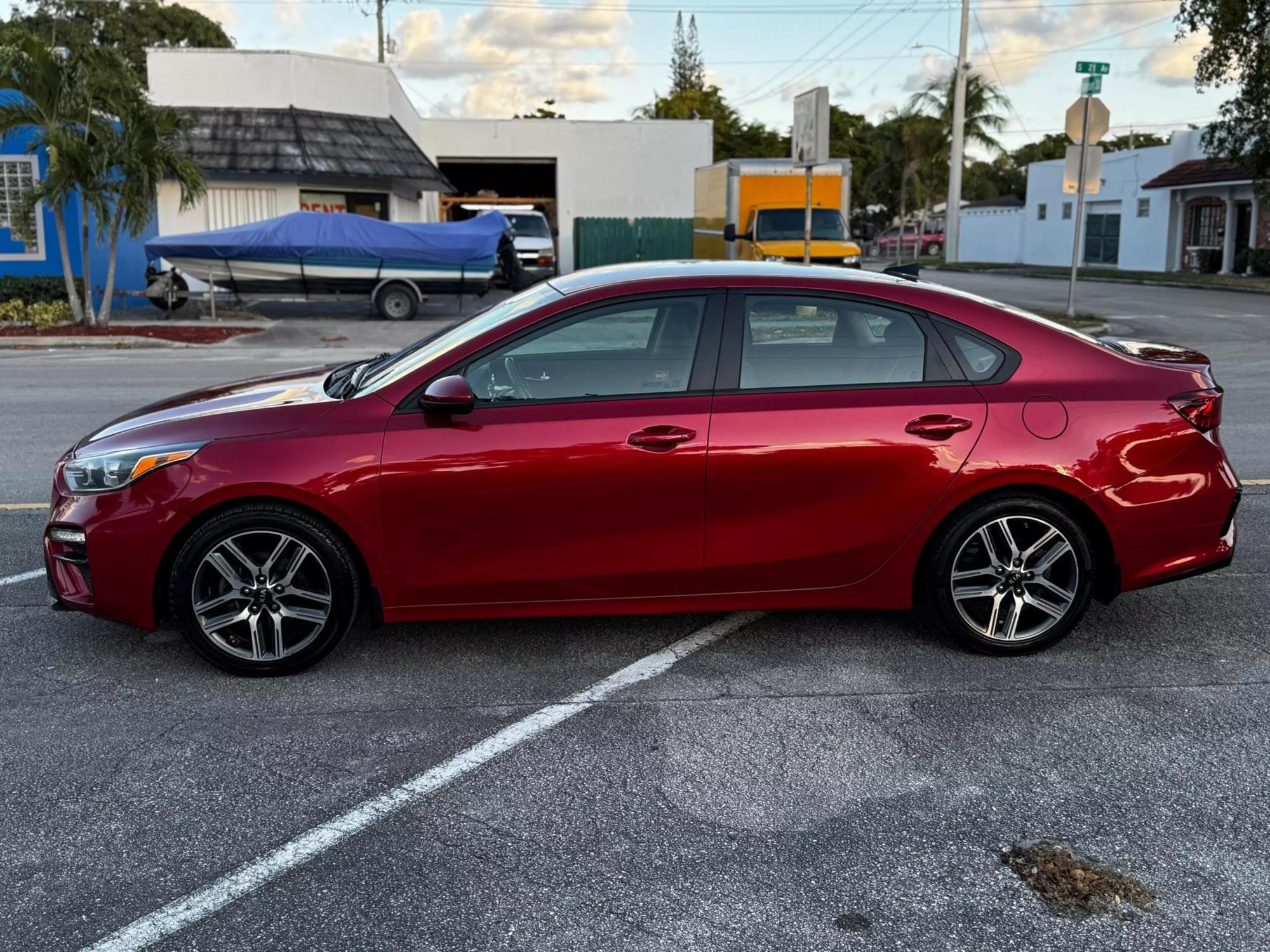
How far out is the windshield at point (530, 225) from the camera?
31.7 meters

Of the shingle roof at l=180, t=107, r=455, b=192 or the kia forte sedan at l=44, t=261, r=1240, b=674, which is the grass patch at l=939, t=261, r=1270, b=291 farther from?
the kia forte sedan at l=44, t=261, r=1240, b=674

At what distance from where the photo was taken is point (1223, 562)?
17.0 ft

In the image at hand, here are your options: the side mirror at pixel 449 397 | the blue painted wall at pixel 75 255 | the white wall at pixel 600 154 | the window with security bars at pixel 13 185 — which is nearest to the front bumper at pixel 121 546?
the side mirror at pixel 449 397

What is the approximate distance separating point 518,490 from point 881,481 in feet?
4.64

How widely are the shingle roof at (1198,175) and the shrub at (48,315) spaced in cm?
3267

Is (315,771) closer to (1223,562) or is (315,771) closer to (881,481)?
→ (881,481)

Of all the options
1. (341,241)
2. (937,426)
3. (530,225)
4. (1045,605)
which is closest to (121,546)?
(937,426)

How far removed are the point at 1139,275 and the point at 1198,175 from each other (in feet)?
16.7

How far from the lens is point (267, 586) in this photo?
186 inches

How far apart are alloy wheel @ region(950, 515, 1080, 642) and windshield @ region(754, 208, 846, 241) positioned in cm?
1848

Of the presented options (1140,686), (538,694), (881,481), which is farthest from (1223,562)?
(538,694)

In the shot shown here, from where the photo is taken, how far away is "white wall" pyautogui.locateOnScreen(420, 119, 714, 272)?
37.2m

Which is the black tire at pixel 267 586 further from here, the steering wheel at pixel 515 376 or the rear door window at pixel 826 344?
the rear door window at pixel 826 344

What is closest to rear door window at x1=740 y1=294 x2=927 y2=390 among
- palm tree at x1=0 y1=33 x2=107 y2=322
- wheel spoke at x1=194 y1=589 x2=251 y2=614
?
wheel spoke at x1=194 y1=589 x2=251 y2=614
